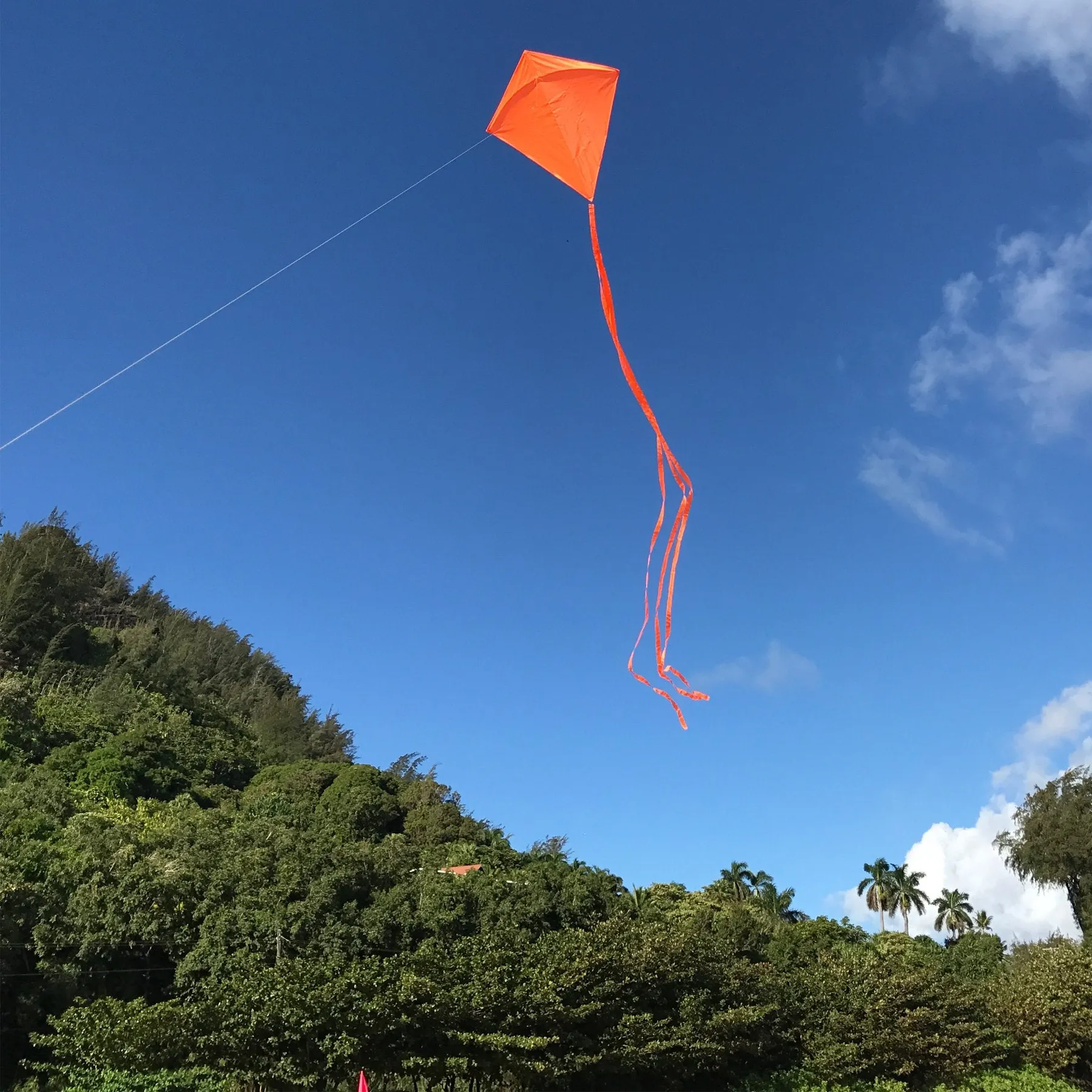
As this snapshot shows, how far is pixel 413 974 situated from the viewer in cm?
1678

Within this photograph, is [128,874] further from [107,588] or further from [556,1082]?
[107,588]

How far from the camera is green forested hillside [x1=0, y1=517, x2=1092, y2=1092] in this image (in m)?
16.2

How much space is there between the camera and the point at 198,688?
69.9 meters

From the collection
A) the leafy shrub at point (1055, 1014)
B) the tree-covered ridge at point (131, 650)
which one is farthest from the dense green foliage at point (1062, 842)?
the tree-covered ridge at point (131, 650)

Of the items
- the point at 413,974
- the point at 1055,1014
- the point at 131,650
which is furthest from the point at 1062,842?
the point at 131,650

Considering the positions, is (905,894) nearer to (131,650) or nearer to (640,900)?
(640,900)

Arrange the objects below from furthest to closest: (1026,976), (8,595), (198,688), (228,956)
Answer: (198,688) → (8,595) → (1026,976) → (228,956)

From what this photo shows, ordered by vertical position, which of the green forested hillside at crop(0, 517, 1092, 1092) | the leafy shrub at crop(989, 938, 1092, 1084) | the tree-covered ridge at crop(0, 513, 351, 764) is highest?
the tree-covered ridge at crop(0, 513, 351, 764)

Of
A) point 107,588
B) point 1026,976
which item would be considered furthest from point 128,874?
point 107,588

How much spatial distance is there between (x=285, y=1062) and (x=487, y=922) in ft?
30.3

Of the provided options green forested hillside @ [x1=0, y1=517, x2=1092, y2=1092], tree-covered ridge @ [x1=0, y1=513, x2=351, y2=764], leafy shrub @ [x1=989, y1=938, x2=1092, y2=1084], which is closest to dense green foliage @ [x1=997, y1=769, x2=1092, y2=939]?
green forested hillside @ [x1=0, y1=517, x2=1092, y2=1092]

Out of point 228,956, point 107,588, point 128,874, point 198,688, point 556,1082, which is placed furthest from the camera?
point 107,588

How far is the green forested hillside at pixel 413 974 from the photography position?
16.2 m

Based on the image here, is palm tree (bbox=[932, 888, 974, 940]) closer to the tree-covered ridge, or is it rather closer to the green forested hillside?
the green forested hillside
